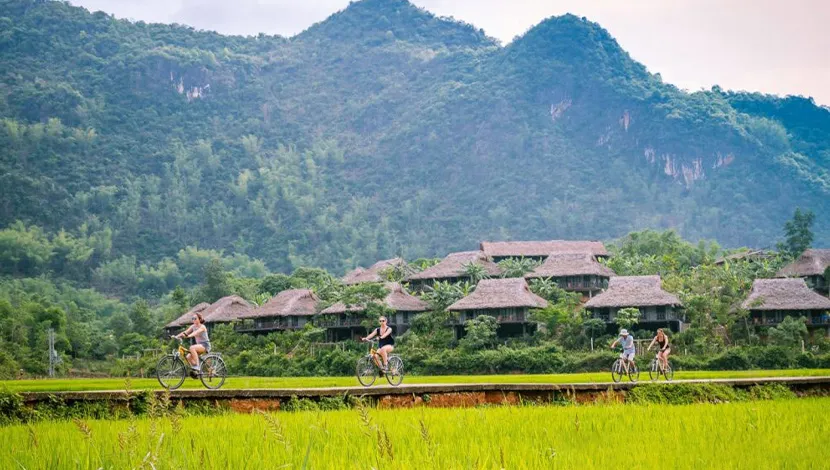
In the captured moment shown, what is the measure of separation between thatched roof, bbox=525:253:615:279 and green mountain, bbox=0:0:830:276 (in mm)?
71525

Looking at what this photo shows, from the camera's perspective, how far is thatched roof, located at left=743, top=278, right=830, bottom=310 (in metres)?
48.2

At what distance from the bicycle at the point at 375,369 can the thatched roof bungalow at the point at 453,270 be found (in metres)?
46.0

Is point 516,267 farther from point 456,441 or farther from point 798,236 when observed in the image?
point 456,441

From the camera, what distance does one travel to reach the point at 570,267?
62406 millimetres

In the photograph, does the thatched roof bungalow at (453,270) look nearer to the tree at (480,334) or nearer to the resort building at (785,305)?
the tree at (480,334)

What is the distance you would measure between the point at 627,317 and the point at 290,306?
67.3 feet

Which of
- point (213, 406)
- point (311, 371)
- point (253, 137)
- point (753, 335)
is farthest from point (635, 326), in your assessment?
point (253, 137)

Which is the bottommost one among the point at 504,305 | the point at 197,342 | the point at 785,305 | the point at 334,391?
the point at 504,305

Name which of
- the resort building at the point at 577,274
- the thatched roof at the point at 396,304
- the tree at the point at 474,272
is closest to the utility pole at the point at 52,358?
the thatched roof at the point at 396,304

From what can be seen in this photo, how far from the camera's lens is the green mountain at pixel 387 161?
462 feet

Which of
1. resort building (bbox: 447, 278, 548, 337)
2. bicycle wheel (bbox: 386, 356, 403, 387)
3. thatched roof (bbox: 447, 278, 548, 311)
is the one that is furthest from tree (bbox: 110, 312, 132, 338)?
bicycle wheel (bbox: 386, 356, 403, 387)

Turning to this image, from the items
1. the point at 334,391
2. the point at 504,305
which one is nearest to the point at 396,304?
the point at 504,305

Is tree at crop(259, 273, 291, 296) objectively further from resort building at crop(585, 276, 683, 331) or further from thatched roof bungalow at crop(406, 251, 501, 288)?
resort building at crop(585, 276, 683, 331)

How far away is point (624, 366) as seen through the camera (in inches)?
811
